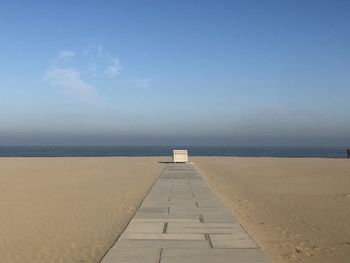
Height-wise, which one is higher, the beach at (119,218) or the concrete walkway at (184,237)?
the concrete walkway at (184,237)

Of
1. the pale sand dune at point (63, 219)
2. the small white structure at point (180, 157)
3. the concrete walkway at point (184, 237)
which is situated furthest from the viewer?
the small white structure at point (180, 157)

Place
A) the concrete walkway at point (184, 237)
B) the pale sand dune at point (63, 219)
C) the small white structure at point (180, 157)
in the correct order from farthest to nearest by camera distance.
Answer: the small white structure at point (180, 157) → the pale sand dune at point (63, 219) → the concrete walkway at point (184, 237)

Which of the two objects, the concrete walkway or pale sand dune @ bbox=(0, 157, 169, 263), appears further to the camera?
pale sand dune @ bbox=(0, 157, 169, 263)

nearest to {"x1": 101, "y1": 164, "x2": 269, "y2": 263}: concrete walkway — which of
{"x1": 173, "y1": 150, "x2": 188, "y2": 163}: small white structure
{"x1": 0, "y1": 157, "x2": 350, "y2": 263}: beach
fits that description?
{"x1": 0, "y1": 157, "x2": 350, "y2": 263}: beach

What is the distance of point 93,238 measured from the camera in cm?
844

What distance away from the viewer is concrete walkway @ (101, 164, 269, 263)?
637 cm

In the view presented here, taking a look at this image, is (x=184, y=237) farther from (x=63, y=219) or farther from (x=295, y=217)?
(x=295, y=217)

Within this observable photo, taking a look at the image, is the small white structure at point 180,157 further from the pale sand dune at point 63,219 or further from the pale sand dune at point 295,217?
the pale sand dune at point 63,219

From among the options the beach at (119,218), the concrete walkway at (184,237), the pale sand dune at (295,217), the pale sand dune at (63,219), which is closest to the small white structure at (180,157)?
the pale sand dune at (295,217)

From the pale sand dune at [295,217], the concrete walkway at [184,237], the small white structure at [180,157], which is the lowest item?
the pale sand dune at [295,217]

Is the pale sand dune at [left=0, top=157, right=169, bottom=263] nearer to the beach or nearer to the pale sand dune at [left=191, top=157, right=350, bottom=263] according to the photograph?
the beach

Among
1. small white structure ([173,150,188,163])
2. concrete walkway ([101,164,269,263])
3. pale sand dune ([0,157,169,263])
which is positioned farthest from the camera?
small white structure ([173,150,188,163])

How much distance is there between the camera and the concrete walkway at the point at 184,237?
6.37m

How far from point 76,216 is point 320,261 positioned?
580 cm
